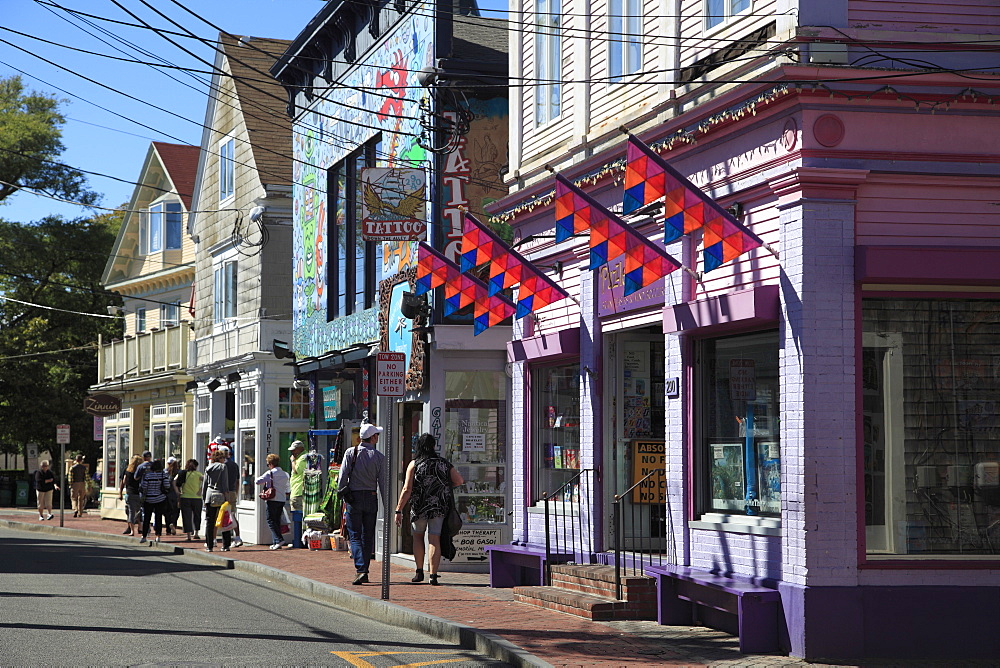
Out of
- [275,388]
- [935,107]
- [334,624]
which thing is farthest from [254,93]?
[935,107]

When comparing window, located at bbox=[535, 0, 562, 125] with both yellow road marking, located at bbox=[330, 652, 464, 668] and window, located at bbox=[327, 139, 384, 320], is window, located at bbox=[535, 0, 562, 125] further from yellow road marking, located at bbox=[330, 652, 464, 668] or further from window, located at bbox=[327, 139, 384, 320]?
yellow road marking, located at bbox=[330, 652, 464, 668]

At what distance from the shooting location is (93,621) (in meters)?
12.8

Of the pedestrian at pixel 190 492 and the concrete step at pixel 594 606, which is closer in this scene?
the concrete step at pixel 594 606

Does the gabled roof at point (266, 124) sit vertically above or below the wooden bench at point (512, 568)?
above

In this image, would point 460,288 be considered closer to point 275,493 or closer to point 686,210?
point 686,210

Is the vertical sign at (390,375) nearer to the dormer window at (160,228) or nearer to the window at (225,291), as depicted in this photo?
the window at (225,291)

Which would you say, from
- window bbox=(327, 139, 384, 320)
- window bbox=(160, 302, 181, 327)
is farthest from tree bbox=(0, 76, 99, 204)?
window bbox=(327, 139, 384, 320)

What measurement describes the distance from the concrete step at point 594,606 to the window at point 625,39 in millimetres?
5520

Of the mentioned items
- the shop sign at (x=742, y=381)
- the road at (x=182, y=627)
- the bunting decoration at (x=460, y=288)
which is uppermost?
the bunting decoration at (x=460, y=288)

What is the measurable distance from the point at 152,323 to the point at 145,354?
3.89 metres

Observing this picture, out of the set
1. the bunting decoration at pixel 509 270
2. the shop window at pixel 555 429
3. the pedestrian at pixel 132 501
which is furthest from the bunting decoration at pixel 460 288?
the pedestrian at pixel 132 501

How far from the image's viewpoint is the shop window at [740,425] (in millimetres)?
11680

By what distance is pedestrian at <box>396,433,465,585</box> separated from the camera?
16.4 metres

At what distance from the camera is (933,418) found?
11109mm
